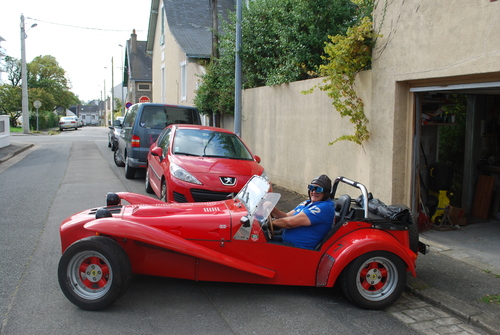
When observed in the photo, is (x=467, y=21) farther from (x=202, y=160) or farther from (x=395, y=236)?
(x=202, y=160)

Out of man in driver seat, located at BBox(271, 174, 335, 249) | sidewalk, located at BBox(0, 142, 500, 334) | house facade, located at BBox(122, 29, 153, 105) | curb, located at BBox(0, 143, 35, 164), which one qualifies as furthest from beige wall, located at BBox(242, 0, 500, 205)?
house facade, located at BBox(122, 29, 153, 105)

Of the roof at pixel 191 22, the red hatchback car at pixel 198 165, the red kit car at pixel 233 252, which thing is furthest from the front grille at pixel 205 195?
the roof at pixel 191 22

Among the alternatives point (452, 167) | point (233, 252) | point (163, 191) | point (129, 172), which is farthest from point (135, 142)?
point (233, 252)

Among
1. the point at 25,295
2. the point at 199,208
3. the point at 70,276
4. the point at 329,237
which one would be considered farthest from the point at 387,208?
the point at 25,295

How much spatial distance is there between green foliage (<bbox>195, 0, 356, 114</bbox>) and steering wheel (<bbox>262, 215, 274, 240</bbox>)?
5.66 metres

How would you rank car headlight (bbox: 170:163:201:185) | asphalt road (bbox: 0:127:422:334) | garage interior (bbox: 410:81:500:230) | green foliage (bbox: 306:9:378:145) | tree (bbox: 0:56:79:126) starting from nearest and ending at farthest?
asphalt road (bbox: 0:127:422:334) → garage interior (bbox: 410:81:500:230) → green foliage (bbox: 306:9:378:145) → car headlight (bbox: 170:163:201:185) → tree (bbox: 0:56:79:126)

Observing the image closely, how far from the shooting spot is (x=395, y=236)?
490 centimetres

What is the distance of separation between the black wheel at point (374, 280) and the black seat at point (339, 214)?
35 cm

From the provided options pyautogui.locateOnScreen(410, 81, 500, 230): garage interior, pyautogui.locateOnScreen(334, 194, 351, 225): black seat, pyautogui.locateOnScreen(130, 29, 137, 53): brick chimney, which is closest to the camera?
pyautogui.locateOnScreen(334, 194, 351, 225): black seat

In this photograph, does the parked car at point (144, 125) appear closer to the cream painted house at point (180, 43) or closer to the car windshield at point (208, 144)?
the car windshield at point (208, 144)

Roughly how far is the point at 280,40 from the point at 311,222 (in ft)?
26.9

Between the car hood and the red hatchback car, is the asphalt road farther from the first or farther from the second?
the car hood

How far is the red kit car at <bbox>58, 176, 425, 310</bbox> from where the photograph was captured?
170 inches

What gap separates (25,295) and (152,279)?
1.25m
